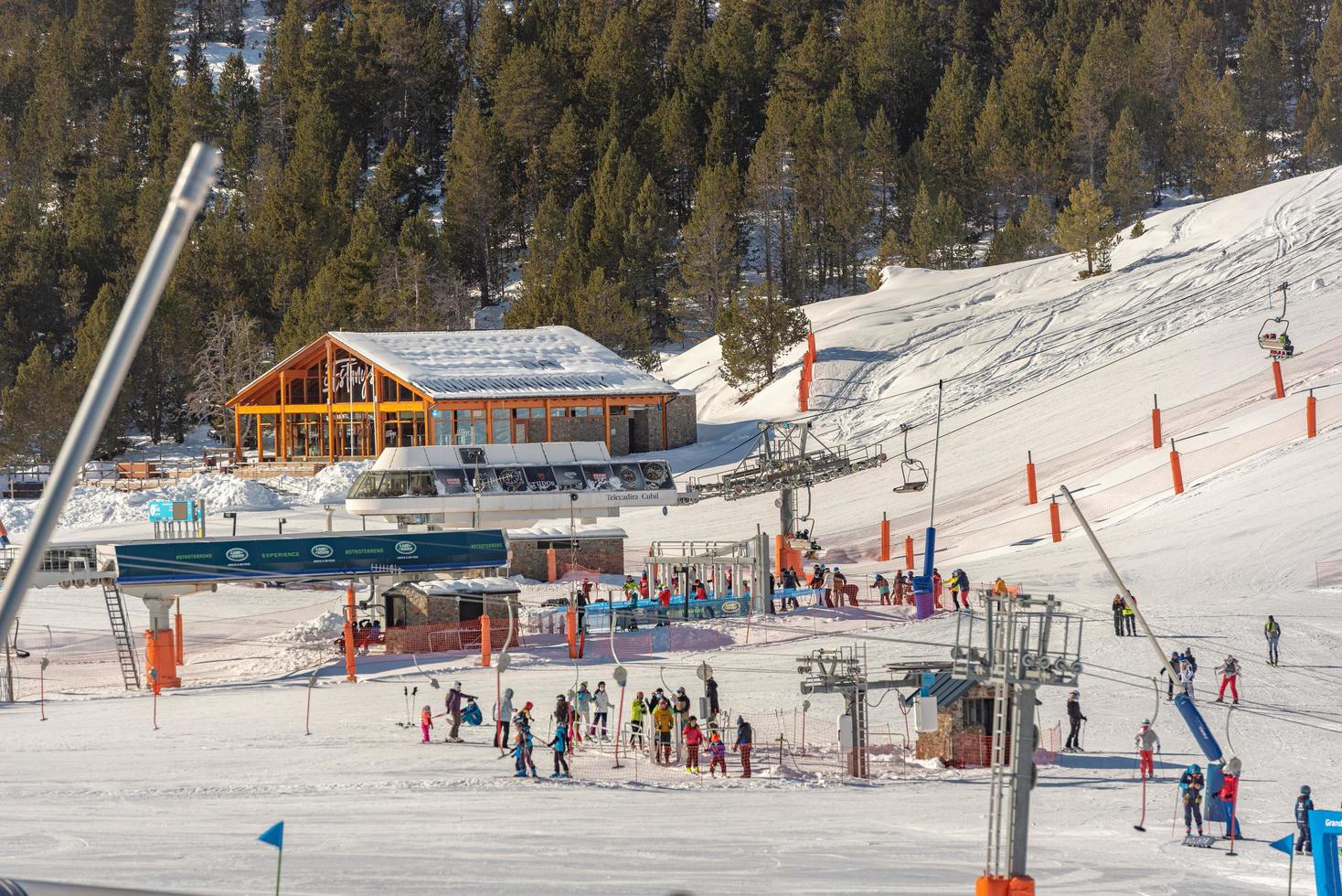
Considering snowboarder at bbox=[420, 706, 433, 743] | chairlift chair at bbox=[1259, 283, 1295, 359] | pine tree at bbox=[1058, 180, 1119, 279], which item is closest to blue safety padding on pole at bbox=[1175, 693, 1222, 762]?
snowboarder at bbox=[420, 706, 433, 743]

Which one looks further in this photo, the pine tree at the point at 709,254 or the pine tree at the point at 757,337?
the pine tree at the point at 709,254

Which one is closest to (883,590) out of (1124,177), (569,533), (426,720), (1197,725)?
(569,533)

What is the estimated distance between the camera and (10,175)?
109 m

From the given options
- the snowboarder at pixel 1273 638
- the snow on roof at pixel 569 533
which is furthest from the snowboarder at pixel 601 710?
the snow on roof at pixel 569 533

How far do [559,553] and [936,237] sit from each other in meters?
41.8

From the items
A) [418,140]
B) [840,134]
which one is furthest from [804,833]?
[418,140]

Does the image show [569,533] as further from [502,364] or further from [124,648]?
[502,364]

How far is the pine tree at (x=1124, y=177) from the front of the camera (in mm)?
81625

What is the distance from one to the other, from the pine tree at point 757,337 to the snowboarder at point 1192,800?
147 ft

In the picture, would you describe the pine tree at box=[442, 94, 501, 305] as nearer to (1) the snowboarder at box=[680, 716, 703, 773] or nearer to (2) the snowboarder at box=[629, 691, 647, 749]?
(2) the snowboarder at box=[629, 691, 647, 749]

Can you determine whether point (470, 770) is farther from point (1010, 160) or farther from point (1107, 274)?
point (1010, 160)

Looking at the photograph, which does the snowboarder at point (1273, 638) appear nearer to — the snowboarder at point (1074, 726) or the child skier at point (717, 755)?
the snowboarder at point (1074, 726)

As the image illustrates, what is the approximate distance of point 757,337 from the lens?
63719mm

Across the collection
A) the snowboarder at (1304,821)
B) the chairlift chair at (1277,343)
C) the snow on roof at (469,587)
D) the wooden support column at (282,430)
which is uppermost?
the chairlift chair at (1277,343)
